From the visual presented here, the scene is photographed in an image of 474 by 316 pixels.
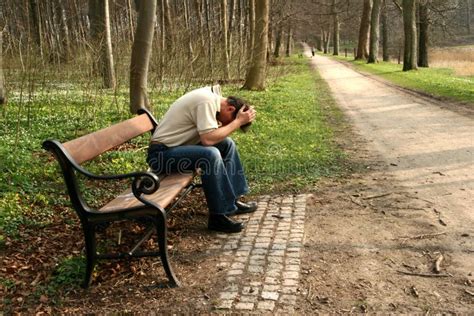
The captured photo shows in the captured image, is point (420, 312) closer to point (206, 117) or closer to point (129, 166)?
point (206, 117)

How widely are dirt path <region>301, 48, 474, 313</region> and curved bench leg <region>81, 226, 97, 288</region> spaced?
1.53 m

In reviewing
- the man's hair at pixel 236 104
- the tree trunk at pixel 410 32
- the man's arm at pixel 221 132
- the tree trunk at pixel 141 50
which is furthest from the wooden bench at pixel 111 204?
the tree trunk at pixel 410 32

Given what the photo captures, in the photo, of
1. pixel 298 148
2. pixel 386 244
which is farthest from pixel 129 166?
pixel 386 244

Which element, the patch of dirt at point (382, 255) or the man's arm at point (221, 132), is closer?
the patch of dirt at point (382, 255)

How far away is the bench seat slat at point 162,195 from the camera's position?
141 inches

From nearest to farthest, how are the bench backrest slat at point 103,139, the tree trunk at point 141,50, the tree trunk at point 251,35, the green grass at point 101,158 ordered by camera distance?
the bench backrest slat at point 103,139, the green grass at point 101,158, the tree trunk at point 141,50, the tree trunk at point 251,35

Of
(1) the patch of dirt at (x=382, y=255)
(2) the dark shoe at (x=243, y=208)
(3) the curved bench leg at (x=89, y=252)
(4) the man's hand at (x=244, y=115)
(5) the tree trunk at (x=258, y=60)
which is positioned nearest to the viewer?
(1) the patch of dirt at (x=382, y=255)

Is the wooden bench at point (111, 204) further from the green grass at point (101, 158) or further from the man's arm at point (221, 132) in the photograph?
the green grass at point (101, 158)

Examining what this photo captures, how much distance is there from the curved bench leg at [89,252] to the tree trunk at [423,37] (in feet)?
88.8

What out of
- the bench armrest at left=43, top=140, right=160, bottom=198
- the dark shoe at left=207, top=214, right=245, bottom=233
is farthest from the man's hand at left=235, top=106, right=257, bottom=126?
the bench armrest at left=43, top=140, right=160, bottom=198

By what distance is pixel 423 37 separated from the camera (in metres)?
27.3

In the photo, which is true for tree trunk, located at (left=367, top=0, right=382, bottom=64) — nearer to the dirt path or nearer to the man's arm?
the dirt path

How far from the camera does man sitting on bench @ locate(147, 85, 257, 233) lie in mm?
4340

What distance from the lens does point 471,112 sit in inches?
419
